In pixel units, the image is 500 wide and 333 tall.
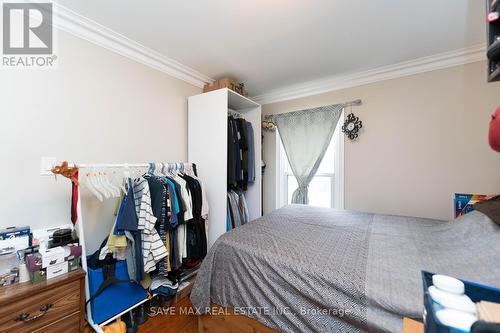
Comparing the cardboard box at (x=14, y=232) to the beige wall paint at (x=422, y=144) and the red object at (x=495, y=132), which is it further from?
the beige wall paint at (x=422, y=144)

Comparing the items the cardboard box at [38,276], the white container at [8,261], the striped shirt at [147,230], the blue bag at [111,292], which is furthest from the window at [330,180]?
the white container at [8,261]

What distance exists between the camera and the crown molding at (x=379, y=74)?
1.98m

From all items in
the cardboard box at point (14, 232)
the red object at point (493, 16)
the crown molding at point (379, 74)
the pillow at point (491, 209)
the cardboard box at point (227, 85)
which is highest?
the crown molding at point (379, 74)

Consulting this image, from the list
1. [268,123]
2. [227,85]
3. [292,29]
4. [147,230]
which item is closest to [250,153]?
[268,123]

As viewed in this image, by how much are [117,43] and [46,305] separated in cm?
204

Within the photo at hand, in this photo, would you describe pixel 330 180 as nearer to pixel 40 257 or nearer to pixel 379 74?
pixel 379 74

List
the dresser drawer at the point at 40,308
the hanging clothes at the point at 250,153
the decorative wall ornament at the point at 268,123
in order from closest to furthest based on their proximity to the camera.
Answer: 1. the dresser drawer at the point at 40,308
2. the hanging clothes at the point at 250,153
3. the decorative wall ornament at the point at 268,123

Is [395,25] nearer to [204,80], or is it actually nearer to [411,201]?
[411,201]

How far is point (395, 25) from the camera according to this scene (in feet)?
5.39

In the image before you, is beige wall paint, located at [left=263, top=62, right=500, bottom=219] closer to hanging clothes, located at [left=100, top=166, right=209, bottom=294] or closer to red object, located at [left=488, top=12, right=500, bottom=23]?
red object, located at [left=488, top=12, right=500, bottom=23]

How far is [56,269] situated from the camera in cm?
123

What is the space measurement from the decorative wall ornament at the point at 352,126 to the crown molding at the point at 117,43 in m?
1.90

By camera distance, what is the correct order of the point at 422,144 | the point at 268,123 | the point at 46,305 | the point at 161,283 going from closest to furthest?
the point at 46,305
the point at 161,283
the point at 422,144
the point at 268,123

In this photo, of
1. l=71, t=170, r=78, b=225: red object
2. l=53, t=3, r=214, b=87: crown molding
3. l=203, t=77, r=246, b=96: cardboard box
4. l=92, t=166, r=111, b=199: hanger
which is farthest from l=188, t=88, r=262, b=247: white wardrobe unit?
l=71, t=170, r=78, b=225: red object
